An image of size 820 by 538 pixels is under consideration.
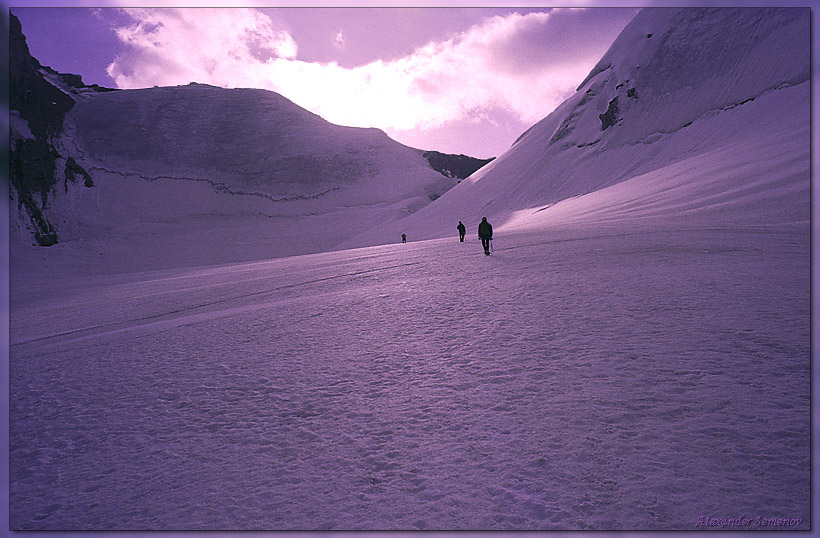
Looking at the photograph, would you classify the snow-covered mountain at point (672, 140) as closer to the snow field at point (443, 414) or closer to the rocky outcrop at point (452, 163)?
the snow field at point (443, 414)

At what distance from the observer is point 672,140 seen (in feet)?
119

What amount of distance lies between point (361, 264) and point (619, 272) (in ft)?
27.0

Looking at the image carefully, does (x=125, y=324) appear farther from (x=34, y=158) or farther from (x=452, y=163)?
(x=452, y=163)

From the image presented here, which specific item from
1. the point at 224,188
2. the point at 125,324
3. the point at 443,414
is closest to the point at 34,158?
the point at 224,188

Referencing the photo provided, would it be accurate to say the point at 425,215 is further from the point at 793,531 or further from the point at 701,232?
the point at 793,531

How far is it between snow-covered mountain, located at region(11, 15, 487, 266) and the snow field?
37989mm

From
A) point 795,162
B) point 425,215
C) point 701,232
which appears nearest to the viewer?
point 701,232

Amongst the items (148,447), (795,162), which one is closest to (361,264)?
(148,447)

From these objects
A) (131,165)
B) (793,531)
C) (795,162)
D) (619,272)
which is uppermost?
(131,165)


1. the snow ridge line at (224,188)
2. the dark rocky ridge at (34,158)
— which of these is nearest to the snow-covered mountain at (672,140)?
the snow ridge line at (224,188)

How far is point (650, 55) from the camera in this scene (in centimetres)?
4541

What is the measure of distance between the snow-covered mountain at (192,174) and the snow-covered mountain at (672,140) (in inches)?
699

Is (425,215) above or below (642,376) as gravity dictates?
above

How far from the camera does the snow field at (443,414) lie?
8.83ft
